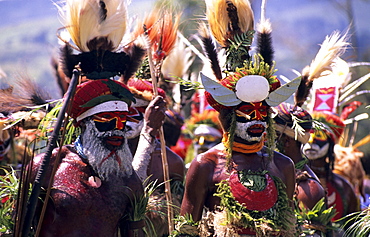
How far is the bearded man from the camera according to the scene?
139 inches

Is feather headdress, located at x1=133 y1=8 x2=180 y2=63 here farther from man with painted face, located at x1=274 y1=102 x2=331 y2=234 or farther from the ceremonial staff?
the ceremonial staff

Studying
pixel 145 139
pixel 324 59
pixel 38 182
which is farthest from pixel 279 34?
pixel 38 182

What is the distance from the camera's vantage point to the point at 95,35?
3828 millimetres

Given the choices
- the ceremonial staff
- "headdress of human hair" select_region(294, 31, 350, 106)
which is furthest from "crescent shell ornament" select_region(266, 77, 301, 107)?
the ceremonial staff

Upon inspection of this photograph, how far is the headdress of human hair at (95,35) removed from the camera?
3.74 meters

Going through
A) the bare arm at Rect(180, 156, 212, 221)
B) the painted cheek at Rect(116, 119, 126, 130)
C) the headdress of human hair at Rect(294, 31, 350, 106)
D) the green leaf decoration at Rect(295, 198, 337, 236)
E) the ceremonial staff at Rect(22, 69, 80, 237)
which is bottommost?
the green leaf decoration at Rect(295, 198, 337, 236)

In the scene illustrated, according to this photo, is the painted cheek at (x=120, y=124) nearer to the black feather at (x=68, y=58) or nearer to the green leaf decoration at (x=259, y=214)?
the black feather at (x=68, y=58)

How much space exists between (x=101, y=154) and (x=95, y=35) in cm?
75

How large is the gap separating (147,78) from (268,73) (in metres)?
1.41

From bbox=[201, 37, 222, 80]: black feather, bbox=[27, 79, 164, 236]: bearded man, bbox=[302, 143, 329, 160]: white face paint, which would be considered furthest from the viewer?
bbox=[302, 143, 329, 160]: white face paint

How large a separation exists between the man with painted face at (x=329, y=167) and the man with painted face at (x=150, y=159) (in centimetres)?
184

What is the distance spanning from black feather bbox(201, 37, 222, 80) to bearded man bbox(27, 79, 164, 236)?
0.82 meters

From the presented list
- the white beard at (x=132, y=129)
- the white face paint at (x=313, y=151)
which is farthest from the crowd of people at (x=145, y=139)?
the white face paint at (x=313, y=151)

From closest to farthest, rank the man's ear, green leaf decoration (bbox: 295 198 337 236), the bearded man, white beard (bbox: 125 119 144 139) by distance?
the bearded man → green leaf decoration (bbox: 295 198 337 236) → white beard (bbox: 125 119 144 139) → the man's ear
